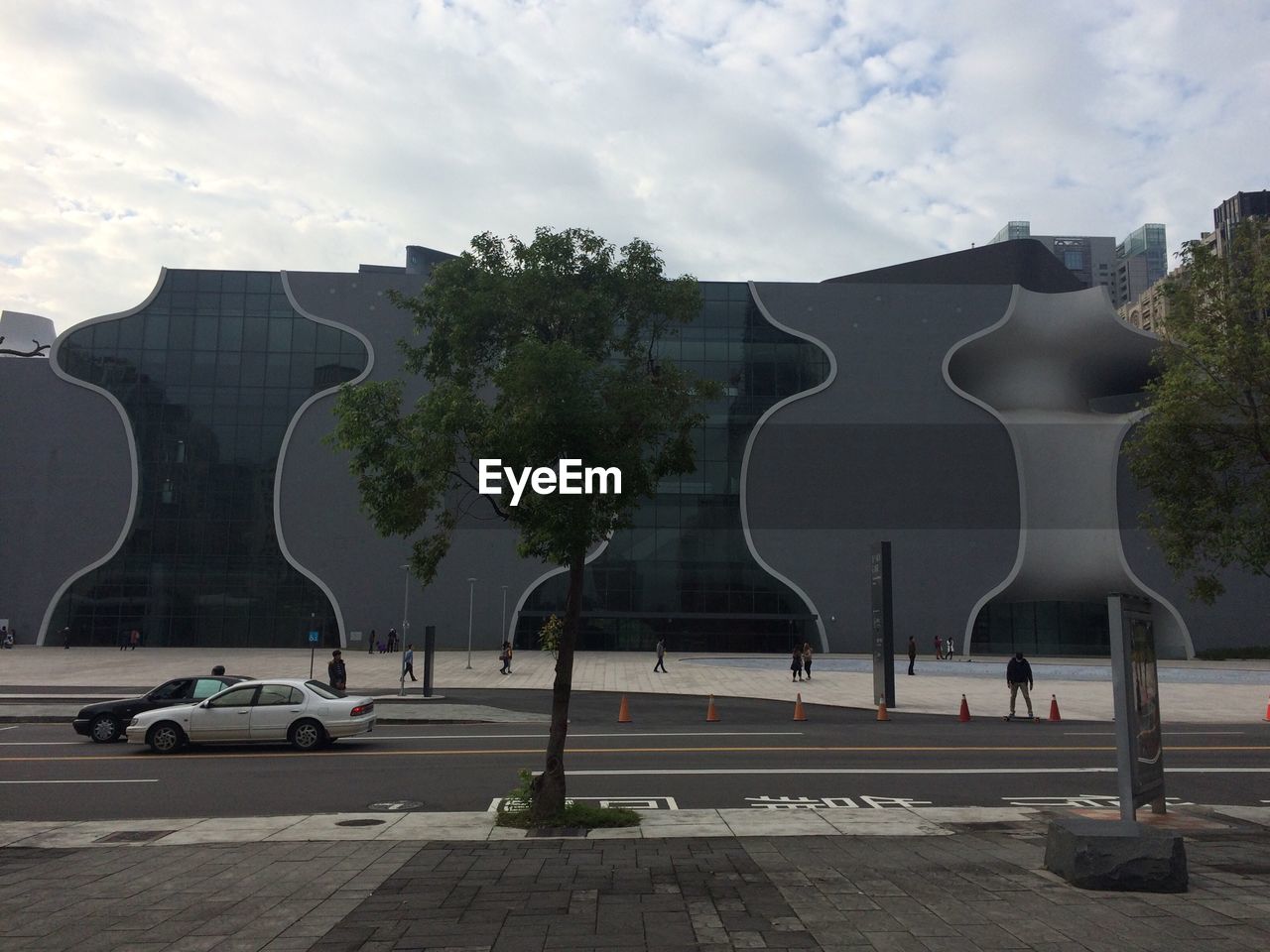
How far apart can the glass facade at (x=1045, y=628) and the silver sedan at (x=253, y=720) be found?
4329 centimetres

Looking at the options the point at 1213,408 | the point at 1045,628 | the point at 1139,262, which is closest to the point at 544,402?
the point at 1213,408

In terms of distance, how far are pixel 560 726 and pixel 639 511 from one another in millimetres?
39353

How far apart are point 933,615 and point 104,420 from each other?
161 ft

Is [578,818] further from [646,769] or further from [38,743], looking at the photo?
[38,743]

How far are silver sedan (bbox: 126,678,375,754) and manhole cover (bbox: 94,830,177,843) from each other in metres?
7.04

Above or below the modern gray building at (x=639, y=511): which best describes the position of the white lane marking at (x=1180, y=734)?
below

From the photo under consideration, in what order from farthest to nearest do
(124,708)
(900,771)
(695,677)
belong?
(695,677) < (124,708) < (900,771)

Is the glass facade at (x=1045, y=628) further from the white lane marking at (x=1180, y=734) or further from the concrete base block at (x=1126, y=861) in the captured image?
the concrete base block at (x=1126, y=861)

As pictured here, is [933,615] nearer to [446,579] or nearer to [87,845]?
[446,579]

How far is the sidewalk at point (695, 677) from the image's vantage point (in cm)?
2747

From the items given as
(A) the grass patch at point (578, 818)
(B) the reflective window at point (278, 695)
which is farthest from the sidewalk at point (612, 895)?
(B) the reflective window at point (278, 695)

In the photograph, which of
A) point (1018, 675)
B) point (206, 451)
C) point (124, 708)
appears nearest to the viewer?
point (124, 708)

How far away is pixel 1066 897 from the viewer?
7.33m

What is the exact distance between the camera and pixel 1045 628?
5284cm
